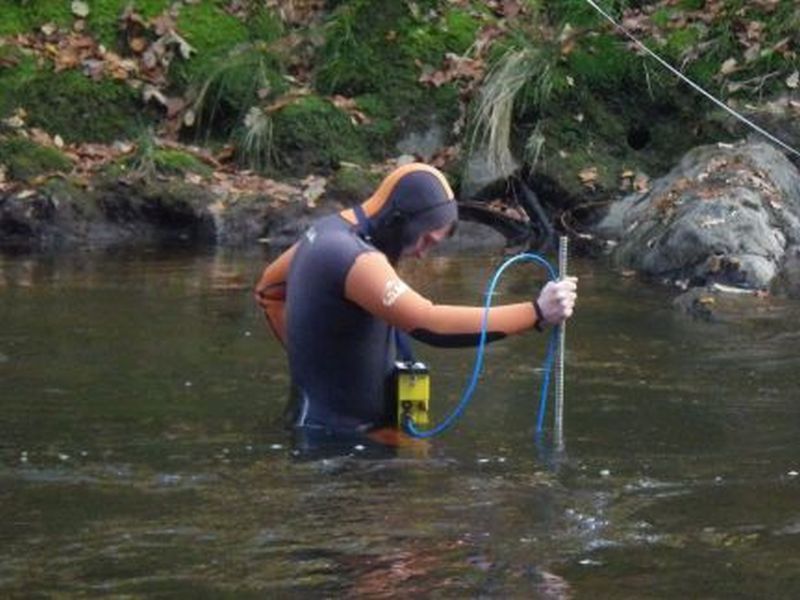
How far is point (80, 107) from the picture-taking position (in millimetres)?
17219

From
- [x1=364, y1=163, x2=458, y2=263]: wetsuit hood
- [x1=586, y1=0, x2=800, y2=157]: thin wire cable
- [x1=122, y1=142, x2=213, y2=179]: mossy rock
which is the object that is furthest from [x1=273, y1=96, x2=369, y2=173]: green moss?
[x1=364, y1=163, x2=458, y2=263]: wetsuit hood

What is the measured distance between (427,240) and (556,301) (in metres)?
0.76

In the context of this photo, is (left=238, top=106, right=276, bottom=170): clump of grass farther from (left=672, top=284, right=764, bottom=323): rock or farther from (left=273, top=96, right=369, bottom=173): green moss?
(left=672, top=284, right=764, bottom=323): rock

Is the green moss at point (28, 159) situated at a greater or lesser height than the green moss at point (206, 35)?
lesser

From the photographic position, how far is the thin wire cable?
51.3ft

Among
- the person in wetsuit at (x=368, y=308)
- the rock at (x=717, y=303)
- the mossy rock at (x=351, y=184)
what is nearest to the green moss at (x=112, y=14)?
the mossy rock at (x=351, y=184)

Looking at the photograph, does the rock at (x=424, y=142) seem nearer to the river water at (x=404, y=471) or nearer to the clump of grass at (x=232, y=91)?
the clump of grass at (x=232, y=91)

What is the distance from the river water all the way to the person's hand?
71cm

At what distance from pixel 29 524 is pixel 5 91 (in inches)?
408

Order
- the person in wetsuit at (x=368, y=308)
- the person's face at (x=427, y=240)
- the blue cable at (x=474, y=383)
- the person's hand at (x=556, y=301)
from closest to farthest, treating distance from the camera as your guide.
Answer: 1. the person's hand at (x=556, y=301)
2. the person in wetsuit at (x=368, y=308)
3. the blue cable at (x=474, y=383)
4. the person's face at (x=427, y=240)

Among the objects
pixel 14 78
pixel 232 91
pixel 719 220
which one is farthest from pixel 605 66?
pixel 14 78

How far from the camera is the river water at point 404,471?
662cm

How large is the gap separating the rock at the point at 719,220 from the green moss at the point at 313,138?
8.75 feet

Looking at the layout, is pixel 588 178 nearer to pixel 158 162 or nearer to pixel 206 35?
pixel 158 162
